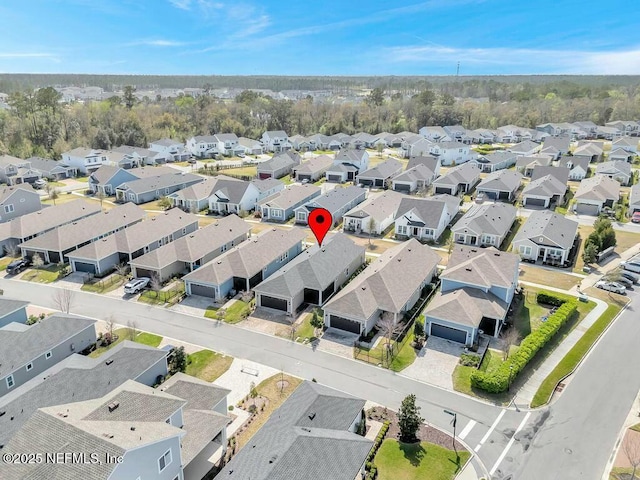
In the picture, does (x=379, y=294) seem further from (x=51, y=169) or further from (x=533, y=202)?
(x=51, y=169)

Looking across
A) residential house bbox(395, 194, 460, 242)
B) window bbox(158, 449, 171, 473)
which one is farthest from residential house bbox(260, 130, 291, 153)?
window bbox(158, 449, 171, 473)

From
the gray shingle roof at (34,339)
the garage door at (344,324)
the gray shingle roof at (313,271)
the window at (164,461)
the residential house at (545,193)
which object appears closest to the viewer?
the window at (164,461)

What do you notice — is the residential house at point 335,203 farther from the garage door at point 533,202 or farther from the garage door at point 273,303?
the garage door at point 533,202

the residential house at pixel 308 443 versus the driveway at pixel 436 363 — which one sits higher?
the residential house at pixel 308 443

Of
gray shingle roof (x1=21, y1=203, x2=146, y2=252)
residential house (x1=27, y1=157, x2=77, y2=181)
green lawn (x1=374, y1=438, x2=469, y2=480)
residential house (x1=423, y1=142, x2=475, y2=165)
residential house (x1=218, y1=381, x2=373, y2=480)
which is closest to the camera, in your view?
residential house (x1=218, y1=381, x2=373, y2=480)

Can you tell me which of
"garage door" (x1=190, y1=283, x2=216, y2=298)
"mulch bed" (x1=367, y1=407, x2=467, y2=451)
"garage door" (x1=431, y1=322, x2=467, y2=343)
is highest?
"garage door" (x1=190, y1=283, x2=216, y2=298)

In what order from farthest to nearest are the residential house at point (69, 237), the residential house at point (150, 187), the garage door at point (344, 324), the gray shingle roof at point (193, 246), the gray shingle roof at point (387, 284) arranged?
1. the residential house at point (150, 187)
2. the residential house at point (69, 237)
3. the gray shingle roof at point (193, 246)
4. the gray shingle roof at point (387, 284)
5. the garage door at point (344, 324)

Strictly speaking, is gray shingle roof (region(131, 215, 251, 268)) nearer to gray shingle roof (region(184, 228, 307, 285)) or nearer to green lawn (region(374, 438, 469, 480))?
gray shingle roof (region(184, 228, 307, 285))

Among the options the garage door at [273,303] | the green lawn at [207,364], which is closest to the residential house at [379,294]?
the garage door at [273,303]
